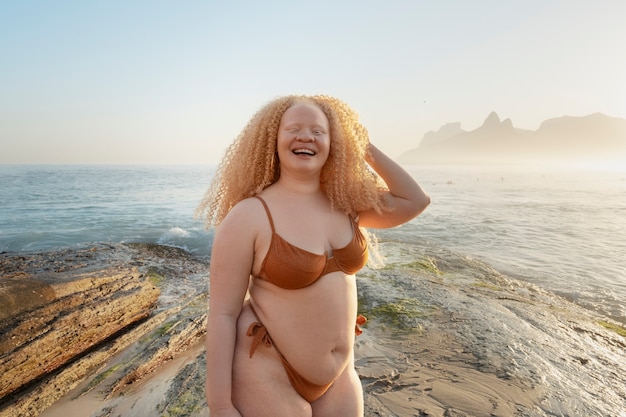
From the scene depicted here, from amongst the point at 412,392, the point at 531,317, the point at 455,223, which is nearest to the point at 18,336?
the point at 412,392

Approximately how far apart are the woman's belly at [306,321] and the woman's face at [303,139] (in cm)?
58

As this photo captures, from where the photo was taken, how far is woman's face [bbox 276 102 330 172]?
6.40ft

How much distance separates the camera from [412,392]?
3.71 metres

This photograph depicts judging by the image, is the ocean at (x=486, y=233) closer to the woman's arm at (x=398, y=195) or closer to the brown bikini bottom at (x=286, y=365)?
the woman's arm at (x=398, y=195)

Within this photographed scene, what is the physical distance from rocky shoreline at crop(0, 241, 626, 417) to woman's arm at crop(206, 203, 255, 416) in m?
2.13

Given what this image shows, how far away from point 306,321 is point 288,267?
29 centimetres

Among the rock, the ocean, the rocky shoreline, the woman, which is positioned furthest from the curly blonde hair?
the ocean

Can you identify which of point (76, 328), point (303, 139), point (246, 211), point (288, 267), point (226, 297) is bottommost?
point (76, 328)

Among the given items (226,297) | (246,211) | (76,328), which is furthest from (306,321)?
(76,328)

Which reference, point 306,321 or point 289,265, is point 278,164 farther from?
point 306,321

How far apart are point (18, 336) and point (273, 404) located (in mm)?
4271

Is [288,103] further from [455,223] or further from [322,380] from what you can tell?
[455,223]

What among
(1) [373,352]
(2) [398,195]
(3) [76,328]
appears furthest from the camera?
(3) [76,328]

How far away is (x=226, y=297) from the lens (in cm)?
180
